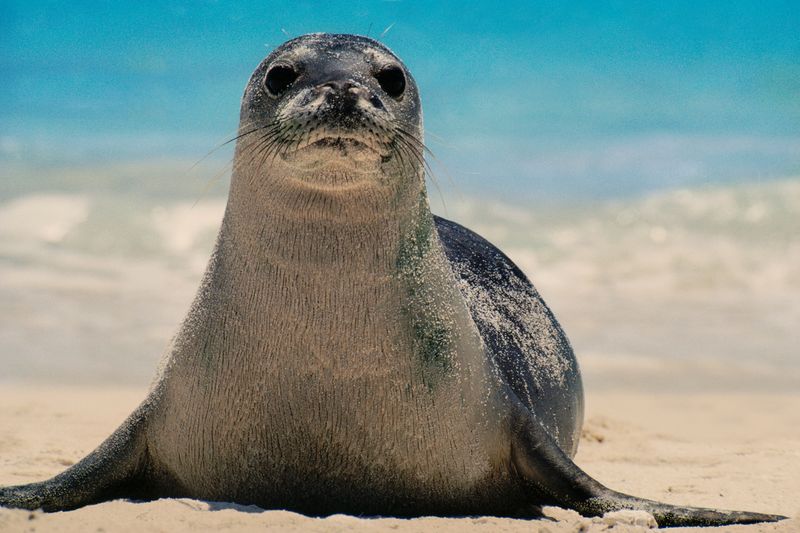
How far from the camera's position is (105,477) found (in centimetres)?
420

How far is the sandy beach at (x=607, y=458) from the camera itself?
3.51 metres

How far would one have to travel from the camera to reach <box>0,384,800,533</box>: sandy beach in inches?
138

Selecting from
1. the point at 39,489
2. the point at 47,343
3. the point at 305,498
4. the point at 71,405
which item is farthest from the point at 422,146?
the point at 47,343

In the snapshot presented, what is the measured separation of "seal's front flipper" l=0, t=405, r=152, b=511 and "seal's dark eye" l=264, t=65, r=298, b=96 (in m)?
1.48

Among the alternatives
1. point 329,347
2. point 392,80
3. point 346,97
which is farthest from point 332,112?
point 329,347

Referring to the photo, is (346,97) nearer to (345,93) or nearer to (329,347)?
(345,93)

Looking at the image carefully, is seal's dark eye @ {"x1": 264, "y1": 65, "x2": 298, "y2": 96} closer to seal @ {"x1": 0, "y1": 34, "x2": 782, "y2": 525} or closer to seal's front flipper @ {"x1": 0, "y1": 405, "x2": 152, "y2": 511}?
seal @ {"x1": 0, "y1": 34, "x2": 782, "y2": 525}

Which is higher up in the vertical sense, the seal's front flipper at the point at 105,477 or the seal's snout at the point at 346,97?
the seal's snout at the point at 346,97

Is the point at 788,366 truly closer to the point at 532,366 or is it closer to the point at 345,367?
the point at 532,366

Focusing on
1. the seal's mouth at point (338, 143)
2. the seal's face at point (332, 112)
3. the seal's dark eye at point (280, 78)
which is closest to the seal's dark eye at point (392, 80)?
the seal's face at point (332, 112)

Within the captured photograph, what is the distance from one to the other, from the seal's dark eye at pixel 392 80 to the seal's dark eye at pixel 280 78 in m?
0.33

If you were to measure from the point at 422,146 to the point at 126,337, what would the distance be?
11.8 m

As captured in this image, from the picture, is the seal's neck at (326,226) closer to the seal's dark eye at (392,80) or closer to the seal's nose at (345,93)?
the seal's nose at (345,93)

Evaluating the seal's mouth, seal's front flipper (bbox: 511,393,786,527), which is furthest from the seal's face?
seal's front flipper (bbox: 511,393,786,527)
